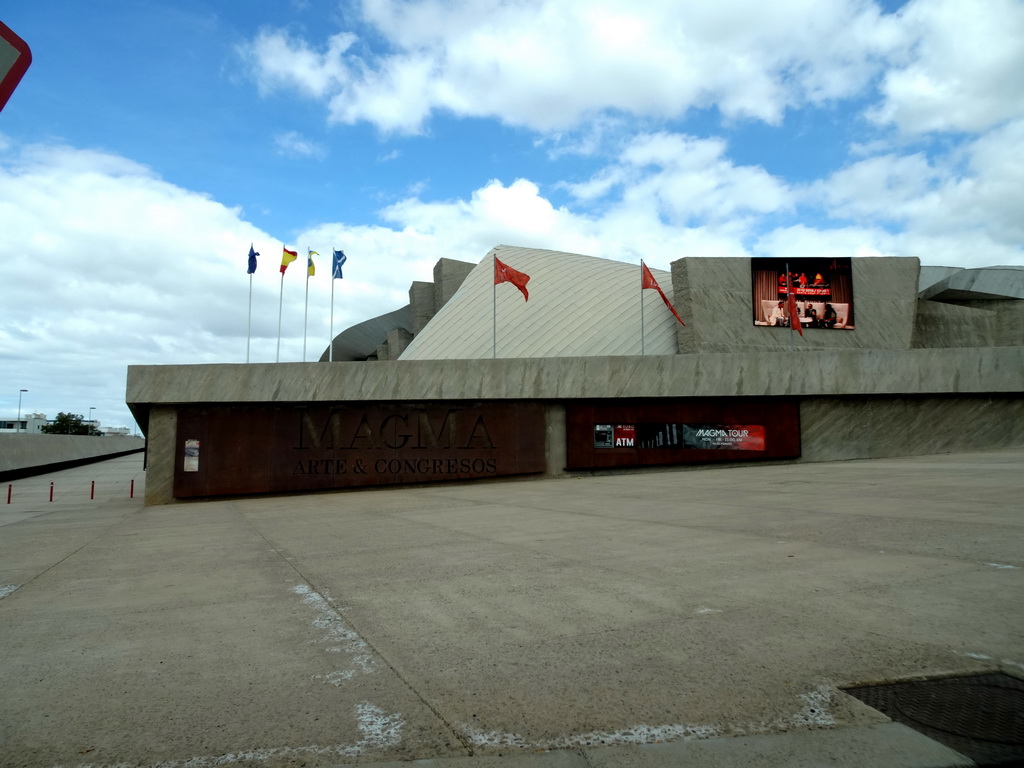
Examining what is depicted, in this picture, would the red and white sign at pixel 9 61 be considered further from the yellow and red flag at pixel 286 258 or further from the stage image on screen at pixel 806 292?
the stage image on screen at pixel 806 292

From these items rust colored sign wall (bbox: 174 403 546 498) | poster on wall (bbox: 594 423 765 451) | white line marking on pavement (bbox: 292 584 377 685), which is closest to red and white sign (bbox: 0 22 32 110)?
white line marking on pavement (bbox: 292 584 377 685)

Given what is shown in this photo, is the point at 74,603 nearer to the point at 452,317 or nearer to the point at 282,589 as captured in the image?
the point at 282,589

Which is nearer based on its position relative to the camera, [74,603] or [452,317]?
[74,603]

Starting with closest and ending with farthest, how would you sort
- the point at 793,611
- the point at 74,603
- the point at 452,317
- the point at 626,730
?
the point at 626,730, the point at 793,611, the point at 74,603, the point at 452,317

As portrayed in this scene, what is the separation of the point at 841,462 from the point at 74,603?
63.8 ft

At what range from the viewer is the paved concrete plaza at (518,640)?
299 centimetres

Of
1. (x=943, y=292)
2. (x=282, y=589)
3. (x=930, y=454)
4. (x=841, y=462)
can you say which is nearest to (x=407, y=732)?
(x=282, y=589)

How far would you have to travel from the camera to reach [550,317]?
29016 millimetres

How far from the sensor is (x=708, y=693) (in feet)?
11.1

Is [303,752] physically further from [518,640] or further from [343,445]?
[343,445]

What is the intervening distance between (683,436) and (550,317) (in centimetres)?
1037

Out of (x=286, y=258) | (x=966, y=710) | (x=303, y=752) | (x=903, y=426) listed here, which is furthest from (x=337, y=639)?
(x=286, y=258)

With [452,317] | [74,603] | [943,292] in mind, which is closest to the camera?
[74,603]

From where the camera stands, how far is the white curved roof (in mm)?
27422
